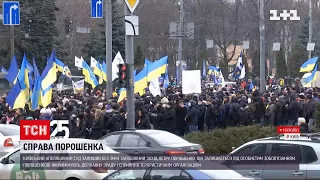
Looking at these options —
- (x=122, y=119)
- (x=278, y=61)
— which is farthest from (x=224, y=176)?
(x=278, y=61)

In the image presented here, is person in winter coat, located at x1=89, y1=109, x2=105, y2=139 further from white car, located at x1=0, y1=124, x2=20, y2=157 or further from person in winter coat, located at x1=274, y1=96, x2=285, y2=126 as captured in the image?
person in winter coat, located at x1=274, y1=96, x2=285, y2=126

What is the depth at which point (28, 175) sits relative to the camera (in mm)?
13555

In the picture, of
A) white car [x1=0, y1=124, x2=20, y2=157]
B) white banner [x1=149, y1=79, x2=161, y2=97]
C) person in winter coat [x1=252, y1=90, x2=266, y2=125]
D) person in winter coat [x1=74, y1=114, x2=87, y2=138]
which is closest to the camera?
white car [x1=0, y1=124, x2=20, y2=157]

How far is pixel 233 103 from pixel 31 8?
32.5m

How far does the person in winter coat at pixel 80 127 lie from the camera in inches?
883

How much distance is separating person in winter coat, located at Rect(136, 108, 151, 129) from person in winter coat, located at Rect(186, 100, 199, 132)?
5.76ft

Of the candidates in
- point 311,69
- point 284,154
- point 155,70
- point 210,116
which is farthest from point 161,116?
point 311,69

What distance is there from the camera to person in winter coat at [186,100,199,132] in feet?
80.5

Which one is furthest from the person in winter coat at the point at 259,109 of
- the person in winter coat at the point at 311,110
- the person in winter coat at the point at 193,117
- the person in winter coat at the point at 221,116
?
the person in winter coat at the point at 193,117

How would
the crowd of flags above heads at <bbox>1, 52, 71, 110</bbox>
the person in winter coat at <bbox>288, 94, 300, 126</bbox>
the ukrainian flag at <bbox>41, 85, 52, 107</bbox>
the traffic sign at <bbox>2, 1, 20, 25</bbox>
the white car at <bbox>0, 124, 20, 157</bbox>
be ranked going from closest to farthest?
the white car at <bbox>0, 124, 20, 157</bbox>, the person in winter coat at <bbox>288, 94, 300, 126</bbox>, the ukrainian flag at <bbox>41, 85, 52, 107</bbox>, the crowd of flags above heads at <bbox>1, 52, 71, 110</bbox>, the traffic sign at <bbox>2, 1, 20, 25</bbox>

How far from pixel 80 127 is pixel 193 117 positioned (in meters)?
4.12

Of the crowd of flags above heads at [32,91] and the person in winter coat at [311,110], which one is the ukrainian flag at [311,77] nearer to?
the person in winter coat at [311,110]

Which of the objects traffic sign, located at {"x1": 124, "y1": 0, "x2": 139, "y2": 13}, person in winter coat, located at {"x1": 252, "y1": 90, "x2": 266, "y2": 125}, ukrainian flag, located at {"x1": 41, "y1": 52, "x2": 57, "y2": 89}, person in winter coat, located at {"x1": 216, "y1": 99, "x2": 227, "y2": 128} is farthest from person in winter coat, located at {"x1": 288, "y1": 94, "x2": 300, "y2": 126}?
ukrainian flag, located at {"x1": 41, "y1": 52, "x2": 57, "y2": 89}

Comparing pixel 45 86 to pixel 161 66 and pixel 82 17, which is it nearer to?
pixel 161 66
